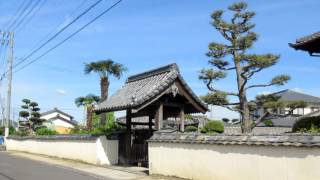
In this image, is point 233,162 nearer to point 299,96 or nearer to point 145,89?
point 145,89

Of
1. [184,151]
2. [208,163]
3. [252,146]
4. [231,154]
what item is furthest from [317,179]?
[184,151]

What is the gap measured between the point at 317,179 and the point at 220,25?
2358 centimetres

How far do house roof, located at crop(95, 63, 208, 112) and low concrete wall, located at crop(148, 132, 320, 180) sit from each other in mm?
2115

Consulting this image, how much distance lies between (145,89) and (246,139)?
27.6 feet

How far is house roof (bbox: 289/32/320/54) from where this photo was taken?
57.2 ft

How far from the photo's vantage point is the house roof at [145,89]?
20922mm

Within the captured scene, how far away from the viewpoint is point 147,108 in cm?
2259

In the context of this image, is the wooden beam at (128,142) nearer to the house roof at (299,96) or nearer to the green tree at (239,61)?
the green tree at (239,61)

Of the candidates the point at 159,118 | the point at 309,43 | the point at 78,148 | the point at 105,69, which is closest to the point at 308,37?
the point at 309,43

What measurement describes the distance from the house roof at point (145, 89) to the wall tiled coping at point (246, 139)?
2.20 meters

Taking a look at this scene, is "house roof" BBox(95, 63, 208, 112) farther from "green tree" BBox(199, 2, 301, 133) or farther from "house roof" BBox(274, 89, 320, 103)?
"house roof" BBox(274, 89, 320, 103)

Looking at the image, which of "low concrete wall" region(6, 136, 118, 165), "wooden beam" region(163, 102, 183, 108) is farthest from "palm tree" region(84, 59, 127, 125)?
"wooden beam" region(163, 102, 183, 108)

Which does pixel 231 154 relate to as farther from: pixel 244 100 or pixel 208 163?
pixel 244 100

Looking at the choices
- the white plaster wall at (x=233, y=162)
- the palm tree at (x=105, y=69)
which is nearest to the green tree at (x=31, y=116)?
the palm tree at (x=105, y=69)
